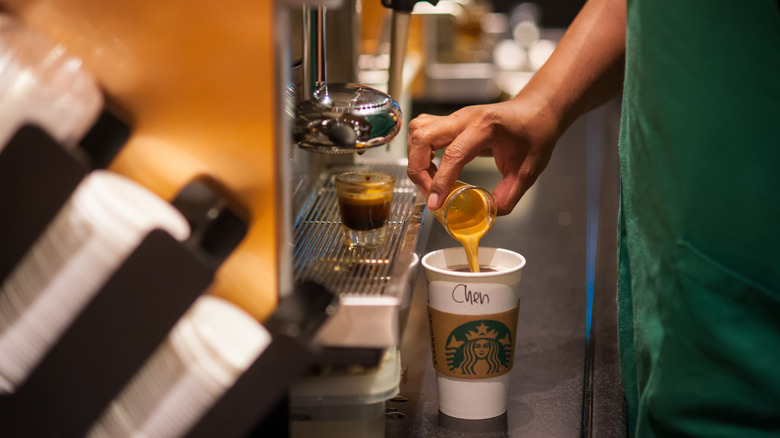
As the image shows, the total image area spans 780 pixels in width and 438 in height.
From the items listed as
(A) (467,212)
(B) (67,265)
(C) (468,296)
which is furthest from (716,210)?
(B) (67,265)

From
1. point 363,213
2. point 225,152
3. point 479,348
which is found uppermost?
point 225,152

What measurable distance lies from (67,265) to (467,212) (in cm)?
52

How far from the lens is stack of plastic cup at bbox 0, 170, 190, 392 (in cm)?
66

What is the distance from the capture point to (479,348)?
867 mm

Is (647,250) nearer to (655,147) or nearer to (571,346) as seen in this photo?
(655,147)

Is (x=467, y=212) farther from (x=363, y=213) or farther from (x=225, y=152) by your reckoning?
(x=225, y=152)

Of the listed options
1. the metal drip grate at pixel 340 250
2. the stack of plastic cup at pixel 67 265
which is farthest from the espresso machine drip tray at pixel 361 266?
the stack of plastic cup at pixel 67 265

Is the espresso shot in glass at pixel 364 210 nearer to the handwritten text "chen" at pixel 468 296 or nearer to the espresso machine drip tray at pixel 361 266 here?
the espresso machine drip tray at pixel 361 266

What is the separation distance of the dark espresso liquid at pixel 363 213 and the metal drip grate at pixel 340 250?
26mm

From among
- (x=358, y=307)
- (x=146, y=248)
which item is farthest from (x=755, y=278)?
(x=146, y=248)

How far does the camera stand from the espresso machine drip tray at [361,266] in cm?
72

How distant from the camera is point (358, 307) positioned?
2.38 feet

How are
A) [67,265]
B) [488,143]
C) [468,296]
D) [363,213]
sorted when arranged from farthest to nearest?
[488,143] < [363,213] < [468,296] < [67,265]

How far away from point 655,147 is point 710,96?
0.24ft
